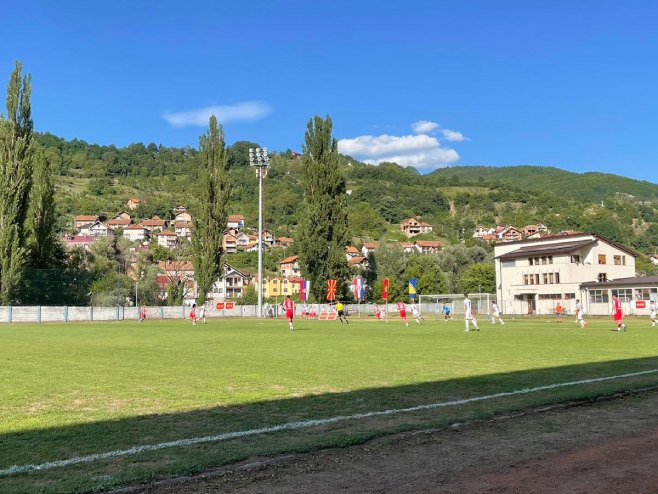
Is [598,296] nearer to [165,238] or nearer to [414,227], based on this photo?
[414,227]

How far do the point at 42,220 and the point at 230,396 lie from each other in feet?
185

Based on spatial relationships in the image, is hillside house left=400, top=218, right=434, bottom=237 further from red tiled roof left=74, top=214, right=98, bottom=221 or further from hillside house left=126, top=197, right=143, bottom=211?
red tiled roof left=74, top=214, right=98, bottom=221

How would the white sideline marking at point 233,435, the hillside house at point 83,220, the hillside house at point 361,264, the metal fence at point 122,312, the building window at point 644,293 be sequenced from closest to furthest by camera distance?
the white sideline marking at point 233,435
the metal fence at point 122,312
the building window at point 644,293
the hillside house at point 361,264
the hillside house at point 83,220

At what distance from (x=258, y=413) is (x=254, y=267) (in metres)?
144

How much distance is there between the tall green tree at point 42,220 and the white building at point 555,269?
5454cm

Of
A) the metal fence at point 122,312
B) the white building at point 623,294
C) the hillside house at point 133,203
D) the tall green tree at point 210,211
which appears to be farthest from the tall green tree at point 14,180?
the hillside house at point 133,203

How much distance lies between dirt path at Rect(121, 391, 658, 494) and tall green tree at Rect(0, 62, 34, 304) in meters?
53.7

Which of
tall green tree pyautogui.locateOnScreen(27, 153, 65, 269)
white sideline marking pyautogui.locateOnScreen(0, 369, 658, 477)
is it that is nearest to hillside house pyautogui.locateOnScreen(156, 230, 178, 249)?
tall green tree pyautogui.locateOnScreen(27, 153, 65, 269)

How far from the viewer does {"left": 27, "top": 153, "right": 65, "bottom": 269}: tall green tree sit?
5772cm

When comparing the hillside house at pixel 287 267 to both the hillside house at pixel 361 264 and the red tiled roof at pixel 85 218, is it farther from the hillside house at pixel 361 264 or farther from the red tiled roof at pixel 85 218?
the red tiled roof at pixel 85 218

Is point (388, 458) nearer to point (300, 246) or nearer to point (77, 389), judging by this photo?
point (77, 389)

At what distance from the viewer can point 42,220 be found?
2311 inches

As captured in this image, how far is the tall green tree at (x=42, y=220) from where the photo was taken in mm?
57719

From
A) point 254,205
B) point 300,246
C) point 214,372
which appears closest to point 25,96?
point 300,246
